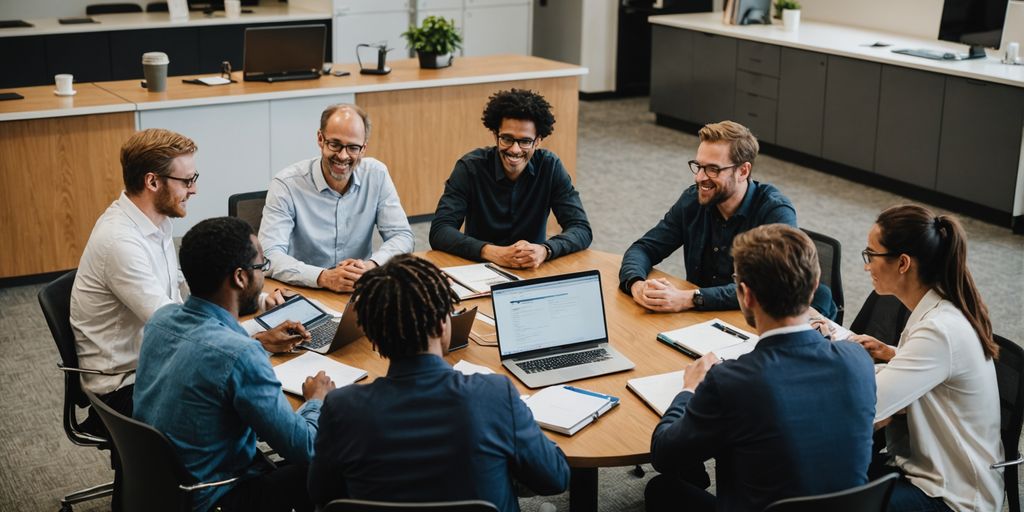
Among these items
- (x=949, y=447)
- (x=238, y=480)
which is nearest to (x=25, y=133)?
(x=238, y=480)

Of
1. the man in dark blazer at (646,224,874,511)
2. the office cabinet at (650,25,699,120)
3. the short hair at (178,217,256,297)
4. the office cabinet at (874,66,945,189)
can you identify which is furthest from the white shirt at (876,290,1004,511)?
the office cabinet at (650,25,699,120)

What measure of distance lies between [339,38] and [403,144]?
110 inches

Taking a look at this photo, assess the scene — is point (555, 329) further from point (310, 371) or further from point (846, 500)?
point (846, 500)

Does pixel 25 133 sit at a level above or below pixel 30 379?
above

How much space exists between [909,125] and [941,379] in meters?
4.80

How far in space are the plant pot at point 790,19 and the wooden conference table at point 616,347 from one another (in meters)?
4.96

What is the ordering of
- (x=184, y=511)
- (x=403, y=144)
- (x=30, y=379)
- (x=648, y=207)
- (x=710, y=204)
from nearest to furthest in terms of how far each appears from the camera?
(x=184, y=511), (x=710, y=204), (x=30, y=379), (x=403, y=144), (x=648, y=207)

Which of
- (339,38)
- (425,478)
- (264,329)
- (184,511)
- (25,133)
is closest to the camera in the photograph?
(425,478)

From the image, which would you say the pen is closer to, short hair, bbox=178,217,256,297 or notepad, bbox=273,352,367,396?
notepad, bbox=273,352,367,396

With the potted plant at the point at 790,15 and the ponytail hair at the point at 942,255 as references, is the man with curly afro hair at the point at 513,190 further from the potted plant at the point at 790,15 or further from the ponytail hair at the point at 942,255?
the potted plant at the point at 790,15

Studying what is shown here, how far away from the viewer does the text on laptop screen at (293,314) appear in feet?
10.0

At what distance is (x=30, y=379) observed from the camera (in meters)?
4.28

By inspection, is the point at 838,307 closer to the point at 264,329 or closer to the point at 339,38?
the point at 264,329

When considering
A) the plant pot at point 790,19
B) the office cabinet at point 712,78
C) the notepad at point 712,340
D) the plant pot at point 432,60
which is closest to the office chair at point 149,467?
the notepad at point 712,340
